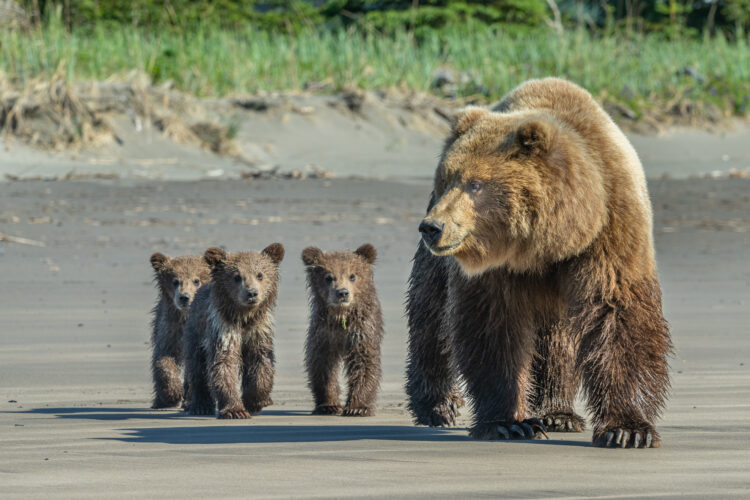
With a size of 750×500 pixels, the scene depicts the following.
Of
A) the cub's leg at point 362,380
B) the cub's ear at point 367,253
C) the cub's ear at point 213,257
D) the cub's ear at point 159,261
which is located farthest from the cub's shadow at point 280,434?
the cub's ear at point 159,261

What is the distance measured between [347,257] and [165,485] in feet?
11.2

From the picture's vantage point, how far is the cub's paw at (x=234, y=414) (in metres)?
7.11

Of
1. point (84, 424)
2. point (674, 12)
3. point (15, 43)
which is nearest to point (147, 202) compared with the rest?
point (15, 43)

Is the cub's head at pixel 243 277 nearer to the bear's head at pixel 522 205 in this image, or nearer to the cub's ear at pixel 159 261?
the cub's ear at pixel 159 261

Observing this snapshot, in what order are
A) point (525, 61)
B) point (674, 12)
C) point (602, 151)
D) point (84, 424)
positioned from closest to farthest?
point (602, 151) < point (84, 424) < point (525, 61) < point (674, 12)

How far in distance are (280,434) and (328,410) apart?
1.27 meters

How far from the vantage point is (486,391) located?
5887mm

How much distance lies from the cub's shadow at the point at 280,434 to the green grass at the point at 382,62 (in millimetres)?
12798

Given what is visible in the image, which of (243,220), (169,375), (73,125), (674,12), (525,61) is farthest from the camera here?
(674,12)

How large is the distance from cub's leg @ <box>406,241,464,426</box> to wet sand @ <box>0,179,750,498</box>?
0.57 feet

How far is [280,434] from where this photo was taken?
607 centimetres

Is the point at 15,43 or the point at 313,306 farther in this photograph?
the point at 15,43

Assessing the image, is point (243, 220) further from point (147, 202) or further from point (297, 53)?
point (297, 53)

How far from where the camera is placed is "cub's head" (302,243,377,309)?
7.64 metres
